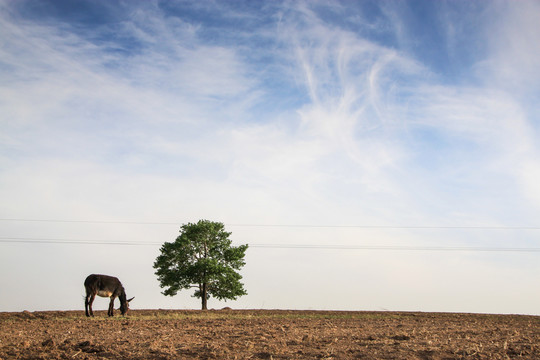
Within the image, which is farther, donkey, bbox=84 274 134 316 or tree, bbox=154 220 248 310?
tree, bbox=154 220 248 310

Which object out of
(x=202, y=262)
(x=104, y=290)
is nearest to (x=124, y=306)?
(x=104, y=290)

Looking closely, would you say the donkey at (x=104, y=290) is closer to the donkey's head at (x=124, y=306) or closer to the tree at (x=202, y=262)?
the donkey's head at (x=124, y=306)

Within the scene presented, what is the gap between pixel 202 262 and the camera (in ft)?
120

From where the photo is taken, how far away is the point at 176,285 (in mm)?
37875

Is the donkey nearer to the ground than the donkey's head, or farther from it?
farther from it

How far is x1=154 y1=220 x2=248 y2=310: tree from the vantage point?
37344 millimetres

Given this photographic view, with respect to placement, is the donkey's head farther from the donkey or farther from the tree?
the tree

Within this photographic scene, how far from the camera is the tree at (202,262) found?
37.3 metres

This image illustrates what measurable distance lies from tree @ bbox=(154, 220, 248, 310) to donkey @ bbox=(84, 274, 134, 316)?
8743 mm

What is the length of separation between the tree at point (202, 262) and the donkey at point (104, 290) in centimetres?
874

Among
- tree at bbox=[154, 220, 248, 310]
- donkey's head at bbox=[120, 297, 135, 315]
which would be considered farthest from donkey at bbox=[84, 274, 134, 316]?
tree at bbox=[154, 220, 248, 310]

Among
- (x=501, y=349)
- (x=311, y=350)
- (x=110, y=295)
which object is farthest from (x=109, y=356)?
(x=110, y=295)

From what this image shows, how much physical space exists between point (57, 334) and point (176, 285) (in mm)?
22191

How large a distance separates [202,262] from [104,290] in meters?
10.2
